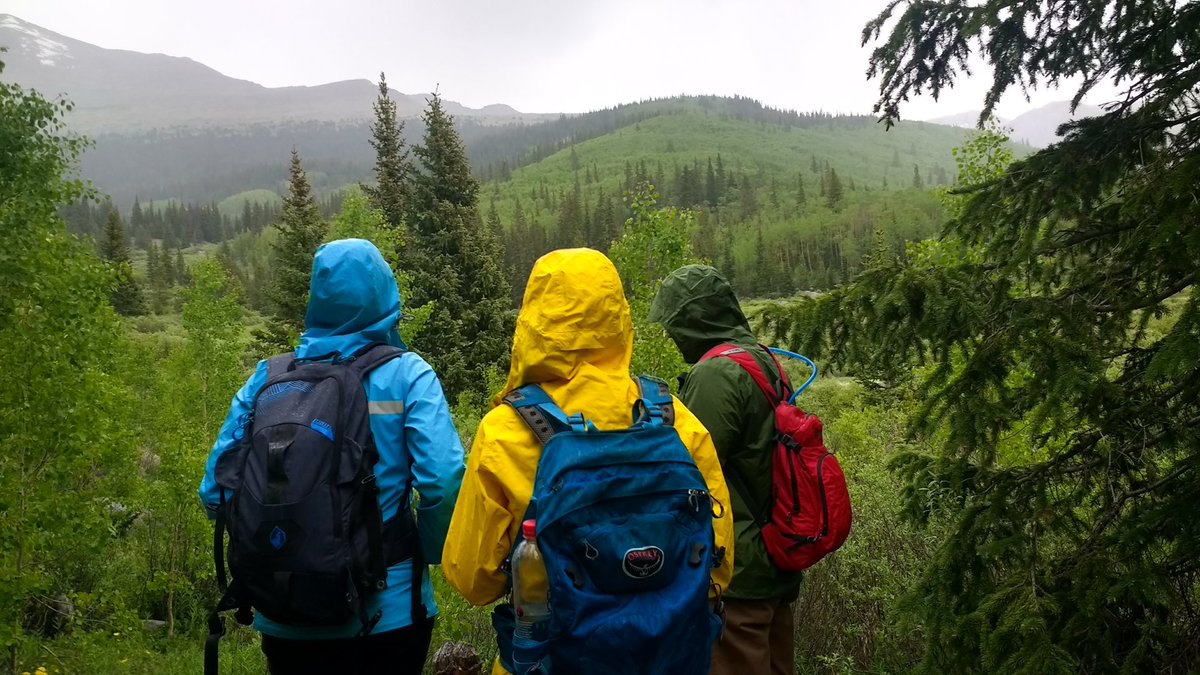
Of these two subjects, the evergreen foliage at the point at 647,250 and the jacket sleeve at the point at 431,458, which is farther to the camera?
the evergreen foliage at the point at 647,250

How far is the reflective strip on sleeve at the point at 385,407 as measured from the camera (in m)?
2.38

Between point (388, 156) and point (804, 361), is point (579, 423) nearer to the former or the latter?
point (804, 361)

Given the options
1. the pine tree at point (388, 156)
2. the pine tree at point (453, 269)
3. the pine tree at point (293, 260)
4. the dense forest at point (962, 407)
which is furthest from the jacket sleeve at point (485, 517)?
the pine tree at point (388, 156)

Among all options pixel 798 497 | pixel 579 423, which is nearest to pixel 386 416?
pixel 579 423

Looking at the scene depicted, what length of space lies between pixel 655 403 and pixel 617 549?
48 cm

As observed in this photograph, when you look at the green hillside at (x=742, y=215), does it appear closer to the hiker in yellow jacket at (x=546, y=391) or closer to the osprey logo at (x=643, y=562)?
the hiker in yellow jacket at (x=546, y=391)

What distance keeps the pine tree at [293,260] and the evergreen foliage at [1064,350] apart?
2102 cm

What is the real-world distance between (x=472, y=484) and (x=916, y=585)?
6.14ft

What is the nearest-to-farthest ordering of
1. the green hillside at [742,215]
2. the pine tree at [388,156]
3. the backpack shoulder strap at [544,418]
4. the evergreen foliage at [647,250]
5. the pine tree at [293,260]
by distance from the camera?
the backpack shoulder strap at [544,418]
the evergreen foliage at [647,250]
the pine tree at [293,260]
the pine tree at [388,156]
the green hillside at [742,215]

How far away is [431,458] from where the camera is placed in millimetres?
2342

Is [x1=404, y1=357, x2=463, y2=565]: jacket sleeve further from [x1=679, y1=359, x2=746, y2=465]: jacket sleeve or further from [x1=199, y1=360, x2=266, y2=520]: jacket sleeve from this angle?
[x1=679, y1=359, x2=746, y2=465]: jacket sleeve

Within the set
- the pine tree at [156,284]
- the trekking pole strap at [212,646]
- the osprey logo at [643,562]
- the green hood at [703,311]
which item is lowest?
the pine tree at [156,284]

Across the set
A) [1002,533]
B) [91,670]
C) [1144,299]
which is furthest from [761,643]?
[91,670]

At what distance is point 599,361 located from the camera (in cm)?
216
